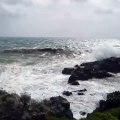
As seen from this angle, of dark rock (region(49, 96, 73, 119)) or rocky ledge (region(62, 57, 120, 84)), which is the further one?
rocky ledge (region(62, 57, 120, 84))

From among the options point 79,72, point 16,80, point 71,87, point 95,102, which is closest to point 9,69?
point 16,80

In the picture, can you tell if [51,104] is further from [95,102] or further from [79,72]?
[79,72]

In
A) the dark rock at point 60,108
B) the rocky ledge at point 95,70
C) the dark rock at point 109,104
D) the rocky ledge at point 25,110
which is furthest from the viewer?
the rocky ledge at point 95,70

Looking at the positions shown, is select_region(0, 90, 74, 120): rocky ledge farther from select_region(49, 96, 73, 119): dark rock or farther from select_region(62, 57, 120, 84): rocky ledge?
select_region(62, 57, 120, 84): rocky ledge

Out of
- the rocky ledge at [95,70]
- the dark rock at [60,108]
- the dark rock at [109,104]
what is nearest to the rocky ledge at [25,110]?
the dark rock at [60,108]

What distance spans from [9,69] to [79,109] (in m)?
22.6

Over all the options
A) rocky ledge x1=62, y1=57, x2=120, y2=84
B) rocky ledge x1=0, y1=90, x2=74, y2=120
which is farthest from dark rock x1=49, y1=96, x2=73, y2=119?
rocky ledge x1=62, y1=57, x2=120, y2=84

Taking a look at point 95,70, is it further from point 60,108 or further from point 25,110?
point 25,110

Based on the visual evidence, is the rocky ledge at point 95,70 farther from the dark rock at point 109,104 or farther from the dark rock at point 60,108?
the dark rock at point 60,108

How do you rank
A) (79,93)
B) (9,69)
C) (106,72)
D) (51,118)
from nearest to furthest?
(51,118) → (79,93) → (106,72) → (9,69)

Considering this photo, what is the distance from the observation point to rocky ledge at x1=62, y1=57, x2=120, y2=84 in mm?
38094

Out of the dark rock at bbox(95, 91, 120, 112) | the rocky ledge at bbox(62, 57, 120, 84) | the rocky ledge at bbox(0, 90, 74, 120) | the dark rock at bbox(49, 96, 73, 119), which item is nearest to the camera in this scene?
the rocky ledge at bbox(0, 90, 74, 120)

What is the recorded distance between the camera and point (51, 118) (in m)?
19.7

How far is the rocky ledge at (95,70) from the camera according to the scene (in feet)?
125
